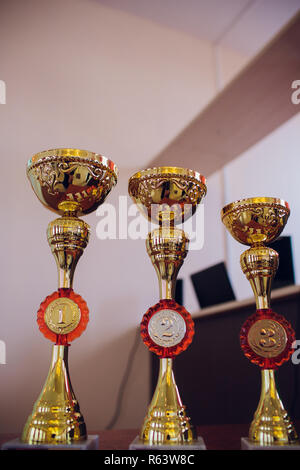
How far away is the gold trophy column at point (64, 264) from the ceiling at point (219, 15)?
171 centimetres

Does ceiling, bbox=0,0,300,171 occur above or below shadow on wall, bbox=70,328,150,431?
above

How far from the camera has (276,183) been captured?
221cm

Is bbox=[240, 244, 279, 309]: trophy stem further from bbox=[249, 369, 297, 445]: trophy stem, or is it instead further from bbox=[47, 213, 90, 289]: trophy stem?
bbox=[47, 213, 90, 289]: trophy stem

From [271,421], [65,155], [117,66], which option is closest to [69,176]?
[65,155]

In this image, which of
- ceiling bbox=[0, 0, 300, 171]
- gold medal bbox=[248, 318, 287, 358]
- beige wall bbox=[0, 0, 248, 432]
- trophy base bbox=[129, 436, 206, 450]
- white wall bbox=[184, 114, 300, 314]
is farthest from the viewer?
white wall bbox=[184, 114, 300, 314]

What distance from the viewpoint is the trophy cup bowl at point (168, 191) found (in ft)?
2.16

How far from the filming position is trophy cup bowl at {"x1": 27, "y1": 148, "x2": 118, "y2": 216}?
63 cm

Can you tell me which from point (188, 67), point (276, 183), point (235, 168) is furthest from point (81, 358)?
point (188, 67)

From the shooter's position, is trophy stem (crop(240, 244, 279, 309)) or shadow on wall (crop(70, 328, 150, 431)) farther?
shadow on wall (crop(70, 328, 150, 431))

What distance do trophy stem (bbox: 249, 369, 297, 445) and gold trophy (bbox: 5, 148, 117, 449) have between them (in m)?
0.23

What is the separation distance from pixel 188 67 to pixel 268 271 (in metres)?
1.74

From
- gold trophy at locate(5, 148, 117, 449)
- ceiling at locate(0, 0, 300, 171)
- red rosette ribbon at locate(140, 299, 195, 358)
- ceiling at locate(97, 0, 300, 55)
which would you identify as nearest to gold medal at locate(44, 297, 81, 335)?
gold trophy at locate(5, 148, 117, 449)

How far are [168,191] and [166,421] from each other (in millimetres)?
347
